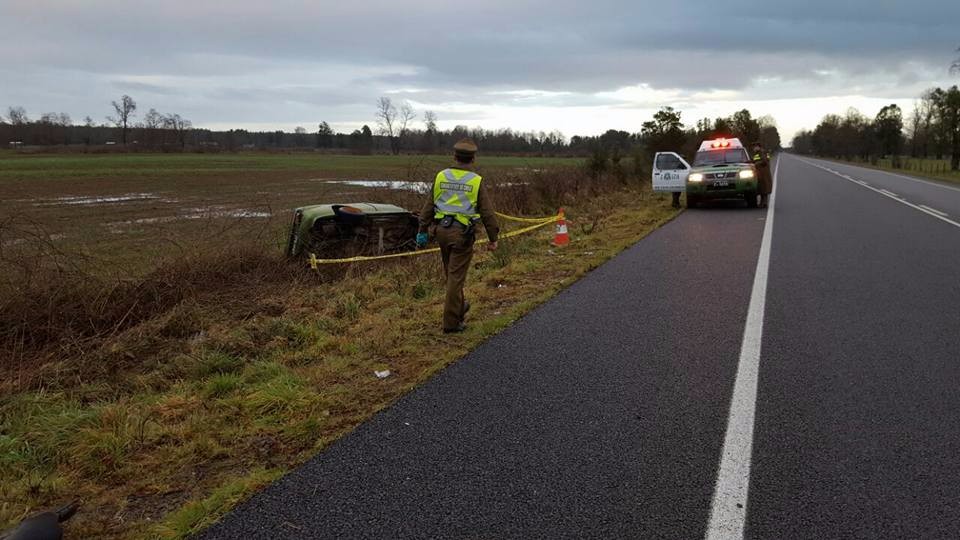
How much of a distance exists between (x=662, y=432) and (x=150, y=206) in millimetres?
26768

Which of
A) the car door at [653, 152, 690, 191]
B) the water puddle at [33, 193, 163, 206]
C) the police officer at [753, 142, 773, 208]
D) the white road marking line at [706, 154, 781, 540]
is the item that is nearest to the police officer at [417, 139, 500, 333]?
the white road marking line at [706, 154, 781, 540]

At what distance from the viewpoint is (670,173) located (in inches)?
752

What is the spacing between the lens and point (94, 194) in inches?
1232

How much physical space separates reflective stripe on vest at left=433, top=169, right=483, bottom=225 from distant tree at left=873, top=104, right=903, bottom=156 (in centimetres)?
10391

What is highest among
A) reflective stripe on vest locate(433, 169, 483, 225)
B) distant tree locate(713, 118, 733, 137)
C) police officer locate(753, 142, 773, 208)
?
distant tree locate(713, 118, 733, 137)

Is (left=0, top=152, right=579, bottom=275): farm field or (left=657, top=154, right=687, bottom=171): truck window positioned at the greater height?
(left=657, top=154, right=687, bottom=171): truck window

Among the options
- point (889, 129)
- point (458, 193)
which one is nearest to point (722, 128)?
point (458, 193)

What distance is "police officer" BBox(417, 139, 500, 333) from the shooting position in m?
5.84

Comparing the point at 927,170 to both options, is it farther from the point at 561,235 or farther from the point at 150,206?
the point at 150,206

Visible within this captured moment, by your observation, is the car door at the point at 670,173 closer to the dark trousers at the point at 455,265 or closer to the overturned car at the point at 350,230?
the overturned car at the point at 350,230

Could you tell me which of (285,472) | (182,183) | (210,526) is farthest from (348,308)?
(182,183)

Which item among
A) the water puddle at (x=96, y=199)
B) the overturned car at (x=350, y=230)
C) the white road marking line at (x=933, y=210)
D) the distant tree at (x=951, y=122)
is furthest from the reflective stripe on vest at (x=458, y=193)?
the distant tree at (x=951, y=122)

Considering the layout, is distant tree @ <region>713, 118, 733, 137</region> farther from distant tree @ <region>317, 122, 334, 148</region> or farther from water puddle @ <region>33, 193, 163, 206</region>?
distant tree @ <region>317, 122, 334, 148</region>

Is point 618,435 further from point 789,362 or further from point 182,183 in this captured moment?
point 182,183
